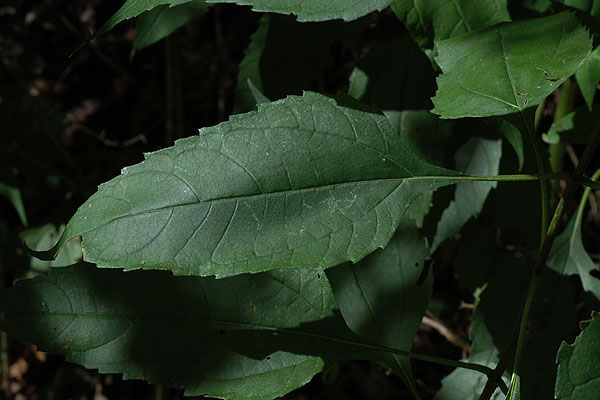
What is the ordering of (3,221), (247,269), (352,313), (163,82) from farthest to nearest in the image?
(163,82)
(3,221)
(352,313)
(247,269)

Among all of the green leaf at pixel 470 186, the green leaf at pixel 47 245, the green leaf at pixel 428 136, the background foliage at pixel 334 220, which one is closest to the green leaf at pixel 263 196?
the background foliage at pixel 334 220

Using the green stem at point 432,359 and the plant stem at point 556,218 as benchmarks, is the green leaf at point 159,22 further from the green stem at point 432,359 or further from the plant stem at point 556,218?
the plant stem at point 556,218

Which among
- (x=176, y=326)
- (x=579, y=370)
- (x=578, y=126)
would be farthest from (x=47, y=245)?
(x=579, y=370)

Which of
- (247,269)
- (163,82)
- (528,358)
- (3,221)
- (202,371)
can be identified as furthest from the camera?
(163,82)

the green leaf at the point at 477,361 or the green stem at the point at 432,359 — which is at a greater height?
the green stem at the point at 432,359

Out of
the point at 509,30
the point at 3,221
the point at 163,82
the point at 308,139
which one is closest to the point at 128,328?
the point at 308,139

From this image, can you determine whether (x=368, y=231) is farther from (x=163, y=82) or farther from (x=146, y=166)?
(x=163, y=82)
